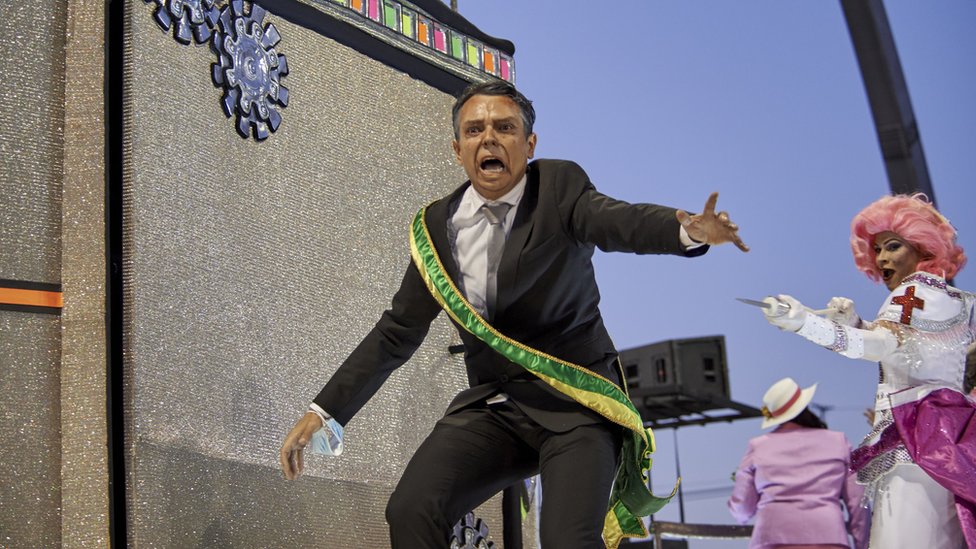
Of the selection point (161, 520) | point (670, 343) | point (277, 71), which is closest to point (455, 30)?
point (277, 71)

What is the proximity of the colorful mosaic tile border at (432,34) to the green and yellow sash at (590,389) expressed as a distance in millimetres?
1170

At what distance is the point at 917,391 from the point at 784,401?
2.16m

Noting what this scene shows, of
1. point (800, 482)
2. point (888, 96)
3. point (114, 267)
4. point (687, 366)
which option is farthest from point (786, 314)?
point (687, 366)

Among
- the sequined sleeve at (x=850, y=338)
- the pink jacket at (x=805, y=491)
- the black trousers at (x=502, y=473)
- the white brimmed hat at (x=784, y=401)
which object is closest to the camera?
the black trousers at (x=502, y=473)

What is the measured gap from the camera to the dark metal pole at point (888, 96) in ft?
17.4

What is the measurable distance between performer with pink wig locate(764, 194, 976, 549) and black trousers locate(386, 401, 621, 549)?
2.68ft

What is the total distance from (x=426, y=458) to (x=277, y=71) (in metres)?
1.32

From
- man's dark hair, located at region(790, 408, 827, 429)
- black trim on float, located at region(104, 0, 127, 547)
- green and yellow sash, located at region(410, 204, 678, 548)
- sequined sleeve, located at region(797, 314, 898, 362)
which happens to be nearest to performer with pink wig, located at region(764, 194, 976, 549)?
sequined sleeve, located at region(797, 314, 898, 362)

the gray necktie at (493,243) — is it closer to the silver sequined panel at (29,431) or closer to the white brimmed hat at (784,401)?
the silver sequined panel at (29,431)

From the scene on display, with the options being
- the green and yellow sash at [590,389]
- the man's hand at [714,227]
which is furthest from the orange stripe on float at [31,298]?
the man's hand at [714,227]

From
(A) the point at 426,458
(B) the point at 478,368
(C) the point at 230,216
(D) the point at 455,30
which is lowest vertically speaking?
(A) the point at 426,458

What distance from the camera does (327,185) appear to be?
140 inches

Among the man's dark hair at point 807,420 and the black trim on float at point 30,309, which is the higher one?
the black trim on float at point 30,309

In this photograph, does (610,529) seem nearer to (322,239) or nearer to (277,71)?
(322,239)
